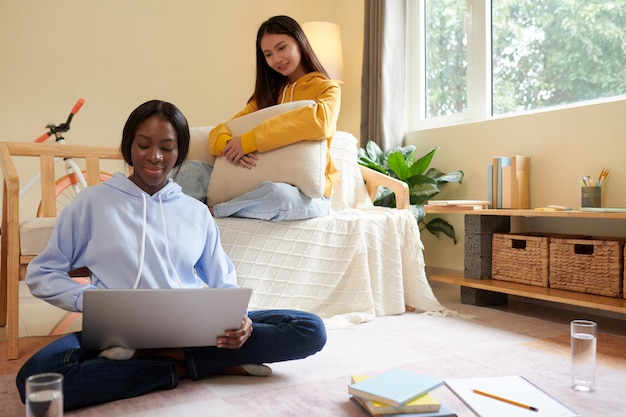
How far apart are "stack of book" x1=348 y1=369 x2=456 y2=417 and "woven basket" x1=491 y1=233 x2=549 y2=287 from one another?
1.29m

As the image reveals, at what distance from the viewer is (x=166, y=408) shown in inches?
52.5

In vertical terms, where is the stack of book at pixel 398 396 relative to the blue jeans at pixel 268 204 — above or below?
below

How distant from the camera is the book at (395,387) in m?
1.20

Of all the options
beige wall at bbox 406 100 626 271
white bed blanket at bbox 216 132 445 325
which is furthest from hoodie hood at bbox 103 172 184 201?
beige wall at bbox 406 100 626 271

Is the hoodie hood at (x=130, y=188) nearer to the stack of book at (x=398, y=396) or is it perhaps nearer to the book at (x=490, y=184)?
the stack of book at (x=398, y=396)

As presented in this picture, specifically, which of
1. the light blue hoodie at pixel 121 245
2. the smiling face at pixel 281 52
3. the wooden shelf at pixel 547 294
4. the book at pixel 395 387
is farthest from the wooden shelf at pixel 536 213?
the light blue hoodie at pixel 121 245

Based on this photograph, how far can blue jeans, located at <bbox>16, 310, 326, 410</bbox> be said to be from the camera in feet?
4.27

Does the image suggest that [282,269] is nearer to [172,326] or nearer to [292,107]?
[292,107]

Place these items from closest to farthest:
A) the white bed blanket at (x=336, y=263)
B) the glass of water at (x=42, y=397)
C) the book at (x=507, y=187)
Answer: the glass of water at (x=42, y=397) < the white bed blanket at (x=336, y=263) < the book at (x=507, y=187)

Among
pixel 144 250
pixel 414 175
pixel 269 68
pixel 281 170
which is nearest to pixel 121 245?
pixel 144 250

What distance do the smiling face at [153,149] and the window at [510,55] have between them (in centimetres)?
184

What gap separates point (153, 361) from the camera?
1.42m

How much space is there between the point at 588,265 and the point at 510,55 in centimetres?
116

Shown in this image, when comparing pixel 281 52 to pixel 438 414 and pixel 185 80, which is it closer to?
pixel 185 80
